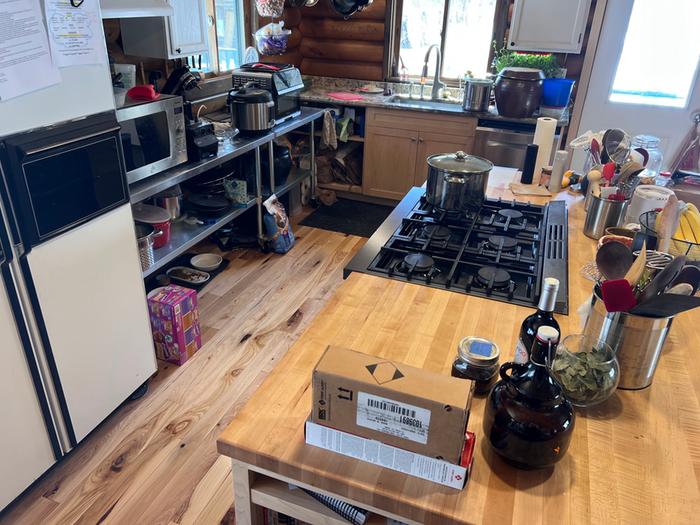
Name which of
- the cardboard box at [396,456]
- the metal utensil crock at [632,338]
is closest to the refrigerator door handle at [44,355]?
the cardboard box at [396,456]

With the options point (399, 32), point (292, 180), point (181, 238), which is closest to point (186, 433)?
point (181, 238)

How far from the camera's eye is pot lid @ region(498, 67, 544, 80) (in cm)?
371

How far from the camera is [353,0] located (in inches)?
152

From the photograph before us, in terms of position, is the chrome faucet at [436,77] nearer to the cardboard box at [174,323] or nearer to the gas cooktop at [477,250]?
the gas cooktop at [477,250]

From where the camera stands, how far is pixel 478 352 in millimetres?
1142

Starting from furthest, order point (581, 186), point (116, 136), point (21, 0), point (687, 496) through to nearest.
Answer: point (581, 186)
point (116, 136)
point (21, 0)
point (687, 496)

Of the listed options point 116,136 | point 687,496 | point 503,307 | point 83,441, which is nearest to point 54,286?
point 116,136

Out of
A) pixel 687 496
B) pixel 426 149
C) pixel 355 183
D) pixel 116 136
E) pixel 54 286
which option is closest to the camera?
pixel 687 496

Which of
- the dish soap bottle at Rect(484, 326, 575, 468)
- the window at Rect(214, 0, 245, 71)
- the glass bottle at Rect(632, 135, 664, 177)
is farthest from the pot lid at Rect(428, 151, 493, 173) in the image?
the window at Rect(214, 0, 245, 71)

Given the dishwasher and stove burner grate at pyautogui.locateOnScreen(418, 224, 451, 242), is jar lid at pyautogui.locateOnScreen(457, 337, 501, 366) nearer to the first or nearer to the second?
stove burner grate at pyautogui.locateOnScreen(418, 224, 451, 242)

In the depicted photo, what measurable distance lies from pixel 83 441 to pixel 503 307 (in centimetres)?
176

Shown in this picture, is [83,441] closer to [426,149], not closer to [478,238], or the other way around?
[478,238]

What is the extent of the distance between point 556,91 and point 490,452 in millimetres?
3569

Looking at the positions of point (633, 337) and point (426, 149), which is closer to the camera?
point (633, 337)
